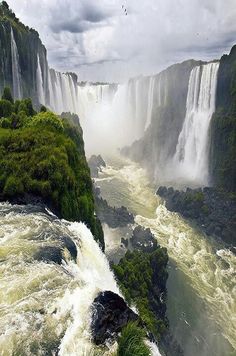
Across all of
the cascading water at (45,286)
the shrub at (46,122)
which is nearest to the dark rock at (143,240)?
the shrub at (46,122)

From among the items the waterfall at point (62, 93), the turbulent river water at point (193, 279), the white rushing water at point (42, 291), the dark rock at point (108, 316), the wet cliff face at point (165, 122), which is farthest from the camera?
the waterfall at point (62, 93)

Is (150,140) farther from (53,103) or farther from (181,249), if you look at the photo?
(181,249)

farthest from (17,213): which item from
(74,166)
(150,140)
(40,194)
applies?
(150,140)

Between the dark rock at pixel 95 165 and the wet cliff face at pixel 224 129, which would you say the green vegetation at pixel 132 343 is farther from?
the dark rock at pixel 95 165

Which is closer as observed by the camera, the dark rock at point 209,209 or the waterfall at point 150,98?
the dark rock at point 209,209

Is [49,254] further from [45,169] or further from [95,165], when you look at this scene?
[95,165]

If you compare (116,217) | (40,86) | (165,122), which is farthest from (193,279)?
(40,86)
